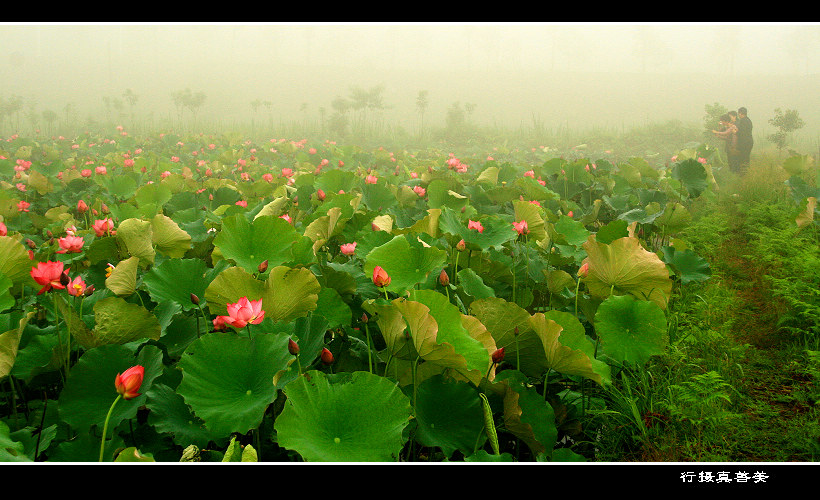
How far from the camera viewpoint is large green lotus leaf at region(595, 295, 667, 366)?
1.69 metres

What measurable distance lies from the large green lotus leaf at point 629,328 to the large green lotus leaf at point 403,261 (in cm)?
54

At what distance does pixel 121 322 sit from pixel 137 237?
55cm

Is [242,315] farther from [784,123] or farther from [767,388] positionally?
[784,123]

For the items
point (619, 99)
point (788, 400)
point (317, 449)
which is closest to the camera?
point (317, 449)

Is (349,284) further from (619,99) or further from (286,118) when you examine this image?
(619,99)

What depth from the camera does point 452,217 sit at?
2.07 meters

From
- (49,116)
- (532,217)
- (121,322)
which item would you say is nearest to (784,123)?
(532,217)

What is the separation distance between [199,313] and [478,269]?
3.26ft

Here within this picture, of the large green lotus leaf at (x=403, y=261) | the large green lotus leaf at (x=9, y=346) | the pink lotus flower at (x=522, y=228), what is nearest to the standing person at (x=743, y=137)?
the pink lotus flower at (x=522, y=228)

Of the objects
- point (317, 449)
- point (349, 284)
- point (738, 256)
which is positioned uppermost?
point (349, 284)

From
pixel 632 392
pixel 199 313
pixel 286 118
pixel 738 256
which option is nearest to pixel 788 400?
pixel 632 392

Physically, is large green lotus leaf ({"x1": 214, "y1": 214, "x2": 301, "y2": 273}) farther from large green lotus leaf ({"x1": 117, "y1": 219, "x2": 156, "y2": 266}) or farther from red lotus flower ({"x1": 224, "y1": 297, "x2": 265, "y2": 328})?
red lotus flower ({"x1": 224, "y1": 297, "x2": 265, "y2": 328})

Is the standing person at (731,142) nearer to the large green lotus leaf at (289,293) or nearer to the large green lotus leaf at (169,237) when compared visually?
the large green lotus leaf at (169,237)

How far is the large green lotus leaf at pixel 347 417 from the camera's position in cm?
109
